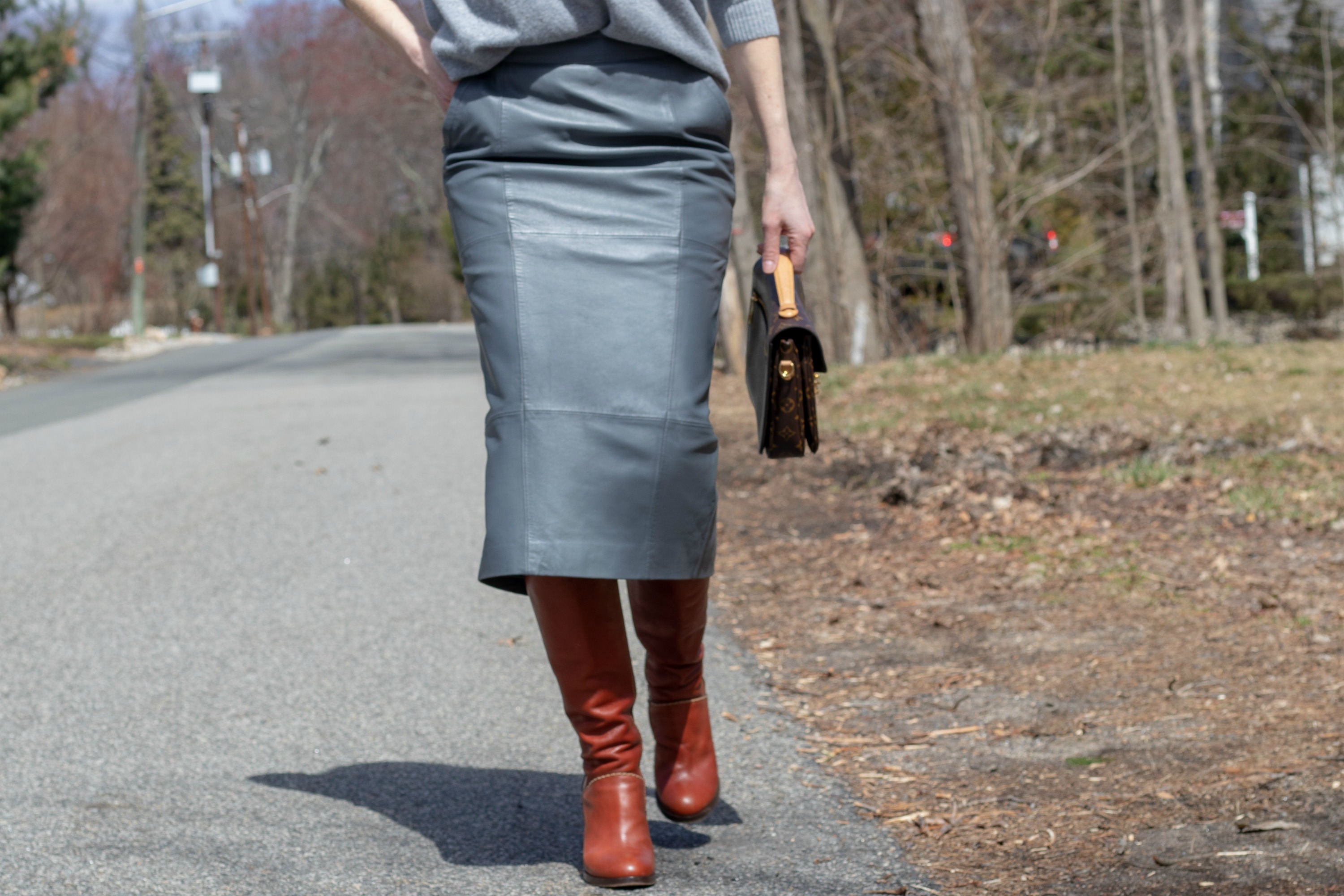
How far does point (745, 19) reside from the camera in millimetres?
2574

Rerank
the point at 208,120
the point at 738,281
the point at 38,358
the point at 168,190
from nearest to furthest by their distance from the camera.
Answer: the point at 738,281 → the point at 38,358 → the point at 208,120 → the point at 168,190

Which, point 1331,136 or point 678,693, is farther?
point 1331,136

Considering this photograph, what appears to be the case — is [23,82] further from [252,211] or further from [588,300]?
[252,211]

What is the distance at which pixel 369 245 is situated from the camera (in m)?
60.3

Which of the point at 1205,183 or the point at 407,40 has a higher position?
the point at 1205,183

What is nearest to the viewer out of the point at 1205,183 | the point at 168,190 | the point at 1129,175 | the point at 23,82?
the point at 23,82

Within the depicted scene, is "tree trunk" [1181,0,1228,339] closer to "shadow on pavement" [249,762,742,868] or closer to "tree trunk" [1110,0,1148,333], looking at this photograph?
"tree trunk" [1110,0,1148,333]

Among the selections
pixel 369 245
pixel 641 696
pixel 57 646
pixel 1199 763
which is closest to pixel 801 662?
pixel 641 696

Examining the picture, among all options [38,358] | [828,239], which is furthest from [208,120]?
[828,239]

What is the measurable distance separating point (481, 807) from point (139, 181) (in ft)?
118

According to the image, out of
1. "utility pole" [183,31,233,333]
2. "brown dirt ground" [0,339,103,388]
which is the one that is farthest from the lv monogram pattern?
"utility pole" [183,31,233,333]

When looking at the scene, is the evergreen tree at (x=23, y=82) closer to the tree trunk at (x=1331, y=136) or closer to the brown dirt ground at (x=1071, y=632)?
the brown dirt ground at (x=1071, y=632)

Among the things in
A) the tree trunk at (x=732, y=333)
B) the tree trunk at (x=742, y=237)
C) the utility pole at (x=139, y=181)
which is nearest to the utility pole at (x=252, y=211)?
the utility pole at (x=139, y=181)

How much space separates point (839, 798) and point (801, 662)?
113cm
